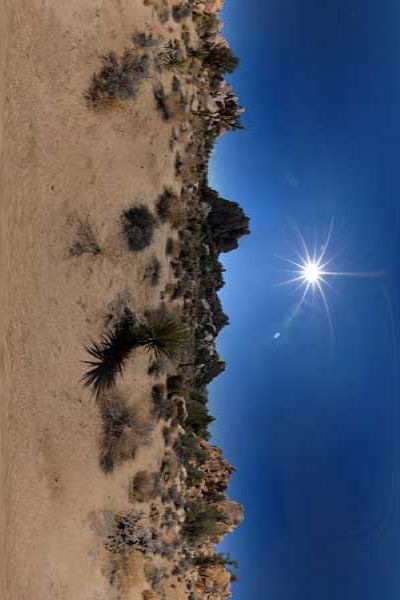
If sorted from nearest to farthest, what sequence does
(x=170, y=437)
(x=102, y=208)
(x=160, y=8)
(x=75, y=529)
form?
(x=75, y=529), (x=102, y=208), (x=170, y=437), (x=160, y=8)

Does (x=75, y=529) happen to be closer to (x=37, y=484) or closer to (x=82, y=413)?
(x=37, y=484)

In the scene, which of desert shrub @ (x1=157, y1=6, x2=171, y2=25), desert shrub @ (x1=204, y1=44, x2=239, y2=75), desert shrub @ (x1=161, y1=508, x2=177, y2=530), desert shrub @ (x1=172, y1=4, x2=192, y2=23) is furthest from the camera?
desert shrub @ (x1=204, y1=44, x2=239, y2=75)

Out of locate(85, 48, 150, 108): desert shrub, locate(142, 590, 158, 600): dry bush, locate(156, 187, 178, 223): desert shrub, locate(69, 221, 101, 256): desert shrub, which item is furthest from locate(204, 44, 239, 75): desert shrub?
locate(142, 590, 158, 600): dry bush

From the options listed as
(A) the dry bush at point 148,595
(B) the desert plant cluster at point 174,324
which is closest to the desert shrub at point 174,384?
(B) the desert plant cluster at point 174,324

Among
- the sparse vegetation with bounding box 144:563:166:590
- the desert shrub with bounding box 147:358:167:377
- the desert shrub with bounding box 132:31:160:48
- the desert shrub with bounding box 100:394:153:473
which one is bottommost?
the sparse vegetation with bounding box 144:563:166:590

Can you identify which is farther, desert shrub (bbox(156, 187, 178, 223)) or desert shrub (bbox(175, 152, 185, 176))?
desert shrub (bbox(175, 152, 185, 176))

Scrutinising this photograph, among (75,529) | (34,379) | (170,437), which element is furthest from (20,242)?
(170,437)

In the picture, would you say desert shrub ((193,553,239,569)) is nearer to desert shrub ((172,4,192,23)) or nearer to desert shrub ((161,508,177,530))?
desert shrub ((161,508,177,530))
